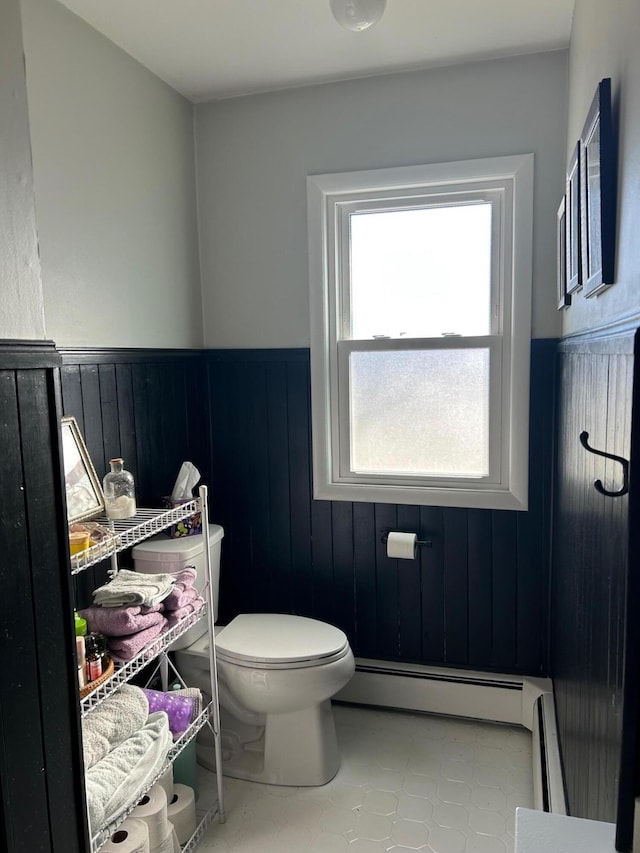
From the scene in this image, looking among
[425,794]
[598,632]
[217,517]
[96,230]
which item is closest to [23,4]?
[96,230]

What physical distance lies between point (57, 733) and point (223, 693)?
3.37 ft

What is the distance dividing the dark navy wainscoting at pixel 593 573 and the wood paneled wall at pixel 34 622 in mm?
968

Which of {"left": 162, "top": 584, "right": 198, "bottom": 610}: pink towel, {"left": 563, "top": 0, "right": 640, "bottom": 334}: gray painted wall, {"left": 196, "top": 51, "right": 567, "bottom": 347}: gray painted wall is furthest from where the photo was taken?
{"left": 196, "top": 51, "right": 567, "bottom": 347}: gray painted wall

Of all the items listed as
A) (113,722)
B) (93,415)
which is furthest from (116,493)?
(113,722)

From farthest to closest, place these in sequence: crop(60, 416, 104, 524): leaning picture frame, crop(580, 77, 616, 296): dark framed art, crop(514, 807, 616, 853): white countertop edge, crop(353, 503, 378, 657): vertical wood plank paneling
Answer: crop(353, 503, 378, 657): vertical wood plank paneling, crop(60, 416, 104, 524): leaning picture frame, crop(580, 77, 616, 296): dark framed art, crop(514, 807, 616, 853): white countertop edge

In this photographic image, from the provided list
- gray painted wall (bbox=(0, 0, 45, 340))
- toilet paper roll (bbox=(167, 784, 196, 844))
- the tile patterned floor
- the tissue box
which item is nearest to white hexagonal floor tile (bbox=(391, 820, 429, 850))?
the tile patterned floor

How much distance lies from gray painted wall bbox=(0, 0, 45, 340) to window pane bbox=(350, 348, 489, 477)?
5.08 feet

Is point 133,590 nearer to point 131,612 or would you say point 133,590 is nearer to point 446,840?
point 131,612

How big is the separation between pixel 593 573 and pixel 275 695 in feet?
4.07

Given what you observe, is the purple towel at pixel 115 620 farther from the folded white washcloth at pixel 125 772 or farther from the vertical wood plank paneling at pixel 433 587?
the vertical wood plank paneling at pixel 433 587

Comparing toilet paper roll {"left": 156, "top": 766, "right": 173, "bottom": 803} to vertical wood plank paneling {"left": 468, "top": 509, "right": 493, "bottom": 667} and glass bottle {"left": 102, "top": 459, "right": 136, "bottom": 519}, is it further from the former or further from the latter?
vertical wood plank paneling {"left": 468, "top": 509, "right": 493, "bottom": 667}

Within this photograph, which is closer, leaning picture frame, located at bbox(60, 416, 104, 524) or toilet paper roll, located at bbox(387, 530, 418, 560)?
leaning picture frame, located at bbox(60, 416, 104, 524)

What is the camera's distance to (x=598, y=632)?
115 centimetres

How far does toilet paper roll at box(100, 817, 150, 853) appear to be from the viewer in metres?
1.55
